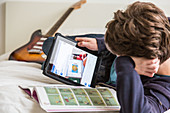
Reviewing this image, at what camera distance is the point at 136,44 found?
2.19ft

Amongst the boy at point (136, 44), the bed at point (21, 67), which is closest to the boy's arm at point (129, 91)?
the boy at point (136, 44)

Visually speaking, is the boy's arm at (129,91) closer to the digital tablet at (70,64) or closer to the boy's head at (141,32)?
the boy's head at (141,32)

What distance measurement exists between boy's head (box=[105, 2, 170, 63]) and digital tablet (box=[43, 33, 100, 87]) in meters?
0.25

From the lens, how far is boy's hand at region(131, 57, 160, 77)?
0.70 m

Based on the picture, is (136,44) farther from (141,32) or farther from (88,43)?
(88,43)

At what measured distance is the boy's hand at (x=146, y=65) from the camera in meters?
0.70

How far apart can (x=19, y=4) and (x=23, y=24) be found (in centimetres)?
18

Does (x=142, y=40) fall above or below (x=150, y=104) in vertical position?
above

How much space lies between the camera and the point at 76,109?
656mm

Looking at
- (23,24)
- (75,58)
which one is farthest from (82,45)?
(23,24)

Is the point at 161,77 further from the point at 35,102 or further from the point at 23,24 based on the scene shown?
the point at 23,24

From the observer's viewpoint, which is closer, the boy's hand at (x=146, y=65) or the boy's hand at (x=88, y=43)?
the boy's hand at (x=146, y=65)

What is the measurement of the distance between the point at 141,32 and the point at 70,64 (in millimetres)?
350

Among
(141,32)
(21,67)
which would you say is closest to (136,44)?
(141,32)
